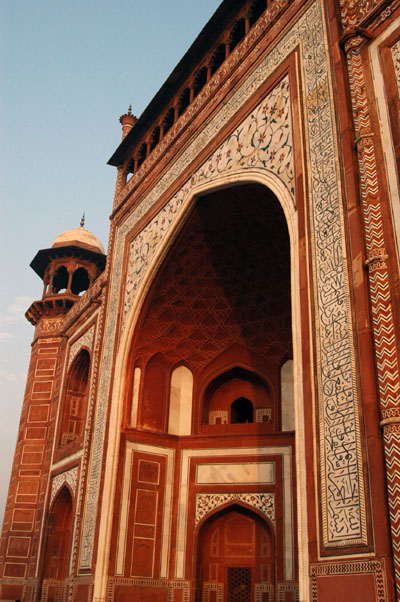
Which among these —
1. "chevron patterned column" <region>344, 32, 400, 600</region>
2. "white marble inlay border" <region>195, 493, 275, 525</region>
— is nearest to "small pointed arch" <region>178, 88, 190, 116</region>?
"chevron patterned column" <region>344, 32, 400, 600</region>

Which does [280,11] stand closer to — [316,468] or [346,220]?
[346,220]

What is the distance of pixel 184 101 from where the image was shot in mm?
10953

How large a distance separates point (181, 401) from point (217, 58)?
5419mm

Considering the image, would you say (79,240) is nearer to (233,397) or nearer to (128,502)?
(233,397)

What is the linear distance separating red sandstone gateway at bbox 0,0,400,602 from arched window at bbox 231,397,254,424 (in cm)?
2

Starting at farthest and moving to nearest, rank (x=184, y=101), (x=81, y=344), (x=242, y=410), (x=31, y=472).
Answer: (x=31, y=472), (x=81, y=344), (x=184, y=101), (x=242, y=410)

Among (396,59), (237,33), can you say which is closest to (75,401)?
(237,33)

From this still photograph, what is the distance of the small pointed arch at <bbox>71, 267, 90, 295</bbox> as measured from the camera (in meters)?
16.5

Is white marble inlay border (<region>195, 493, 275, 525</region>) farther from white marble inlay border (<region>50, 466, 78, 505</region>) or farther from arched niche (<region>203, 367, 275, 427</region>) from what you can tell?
white marble inlay border (<region>50, 466, 78, 505</region>)

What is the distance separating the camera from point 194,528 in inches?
375

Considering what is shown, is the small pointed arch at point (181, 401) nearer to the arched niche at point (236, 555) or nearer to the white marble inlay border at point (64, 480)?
the arched niche at point (236, 555)

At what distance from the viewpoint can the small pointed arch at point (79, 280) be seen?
1647cm

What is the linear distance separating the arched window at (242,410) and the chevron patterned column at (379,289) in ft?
18.2

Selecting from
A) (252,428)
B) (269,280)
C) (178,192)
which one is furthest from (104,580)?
(178,192)
